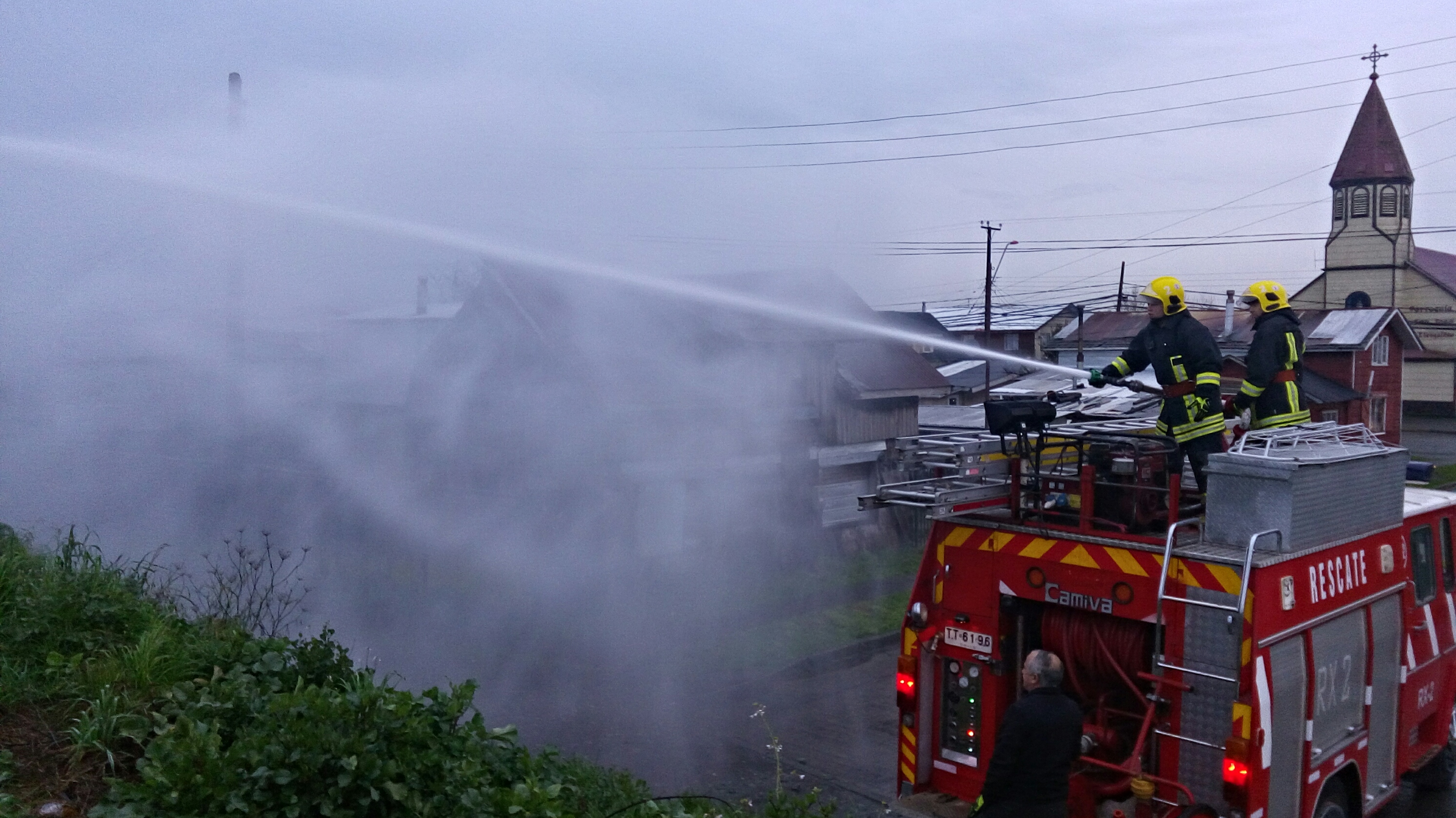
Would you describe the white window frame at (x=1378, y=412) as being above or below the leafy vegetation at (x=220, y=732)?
above

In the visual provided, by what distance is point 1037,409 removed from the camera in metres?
5.37

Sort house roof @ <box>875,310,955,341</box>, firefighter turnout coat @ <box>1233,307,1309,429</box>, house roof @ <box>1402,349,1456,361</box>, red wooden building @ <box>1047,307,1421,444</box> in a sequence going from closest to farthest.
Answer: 1. firefighter turnout coat @ <box>1233,307,1309,429</box>
2. house roof @ <box>875,310,955,341</box>
3. red wooden building @ <box>1047,307,1421,444</box>
4. house roof @ <box>1402,349,1456,361</box>

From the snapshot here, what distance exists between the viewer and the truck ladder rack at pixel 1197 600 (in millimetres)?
4246

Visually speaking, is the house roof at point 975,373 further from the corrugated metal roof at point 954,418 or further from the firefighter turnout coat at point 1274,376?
the firefighter turnout coat at point 1274,376

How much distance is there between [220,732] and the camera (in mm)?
3824

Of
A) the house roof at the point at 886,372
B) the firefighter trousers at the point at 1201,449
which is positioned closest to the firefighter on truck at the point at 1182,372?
the firefighter trousers at the point at 1201,449

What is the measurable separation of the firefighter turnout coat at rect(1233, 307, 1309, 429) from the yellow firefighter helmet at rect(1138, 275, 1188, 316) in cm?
48

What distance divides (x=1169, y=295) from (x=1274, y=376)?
790 millimetres

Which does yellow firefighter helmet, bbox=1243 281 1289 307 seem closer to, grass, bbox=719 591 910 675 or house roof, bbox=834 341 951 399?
grass, bbox=719 591 910 675

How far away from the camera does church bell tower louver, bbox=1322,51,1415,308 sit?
48.5m

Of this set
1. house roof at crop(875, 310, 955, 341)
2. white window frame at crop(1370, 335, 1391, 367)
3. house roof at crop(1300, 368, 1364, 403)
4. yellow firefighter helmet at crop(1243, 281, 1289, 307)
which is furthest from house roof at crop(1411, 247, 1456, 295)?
yellow firefighter helmet at crop(1243, 281, 1289, 307)

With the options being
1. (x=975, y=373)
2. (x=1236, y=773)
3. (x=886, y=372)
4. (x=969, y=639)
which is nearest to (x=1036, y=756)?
(x=1236, y=773)

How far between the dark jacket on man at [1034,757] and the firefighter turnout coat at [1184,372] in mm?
2250

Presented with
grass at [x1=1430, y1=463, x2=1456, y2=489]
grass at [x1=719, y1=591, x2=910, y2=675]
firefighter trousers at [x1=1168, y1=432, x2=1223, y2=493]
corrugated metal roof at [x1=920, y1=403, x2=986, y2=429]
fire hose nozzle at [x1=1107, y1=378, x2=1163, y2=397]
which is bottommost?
grass at [x1=719, y1=591, x2=910, y2=675]
